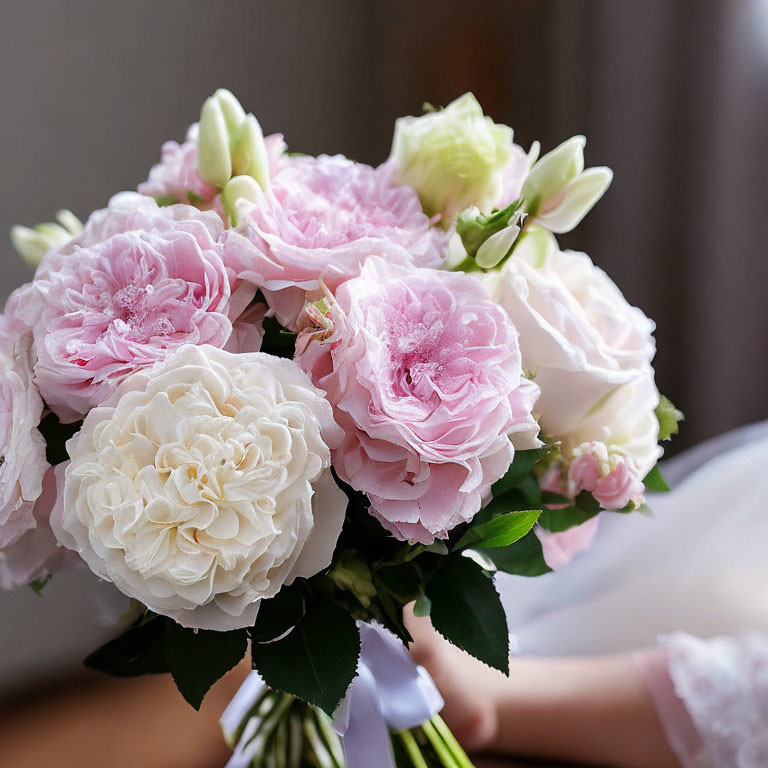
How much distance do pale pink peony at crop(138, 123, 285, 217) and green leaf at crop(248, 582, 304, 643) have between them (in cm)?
24

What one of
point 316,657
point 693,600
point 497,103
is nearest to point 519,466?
point 316,657

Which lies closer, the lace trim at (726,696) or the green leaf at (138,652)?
the green leaf at (138,652)

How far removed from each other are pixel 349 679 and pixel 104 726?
1.61 ft

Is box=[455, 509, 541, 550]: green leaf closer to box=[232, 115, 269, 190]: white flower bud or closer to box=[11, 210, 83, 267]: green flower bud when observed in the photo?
box=[232, 115, 269, 190]: white flower bud

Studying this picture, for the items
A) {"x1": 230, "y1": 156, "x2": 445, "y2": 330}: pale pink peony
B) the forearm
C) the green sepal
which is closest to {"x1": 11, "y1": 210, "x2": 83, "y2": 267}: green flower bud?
{"x1": 230, "y1": 156, "x2": 445, "y2": 330}: pale pink peony

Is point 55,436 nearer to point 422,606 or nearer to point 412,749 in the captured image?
point 422,606

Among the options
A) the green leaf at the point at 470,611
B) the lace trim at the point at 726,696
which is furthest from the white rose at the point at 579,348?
the lace trim at the point at 726,696

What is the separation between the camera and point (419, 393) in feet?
1.30

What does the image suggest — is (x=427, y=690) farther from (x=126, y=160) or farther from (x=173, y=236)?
(x=126, y=160)

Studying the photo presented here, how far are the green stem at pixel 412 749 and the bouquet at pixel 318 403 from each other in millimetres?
26

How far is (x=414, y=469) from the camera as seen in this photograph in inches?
15.6

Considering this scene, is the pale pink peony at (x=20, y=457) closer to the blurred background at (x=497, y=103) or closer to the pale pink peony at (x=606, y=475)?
the pale pink peony at (x=606, y=475)

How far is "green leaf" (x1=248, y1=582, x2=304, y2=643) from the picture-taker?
428 mm

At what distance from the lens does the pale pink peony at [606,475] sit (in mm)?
486
